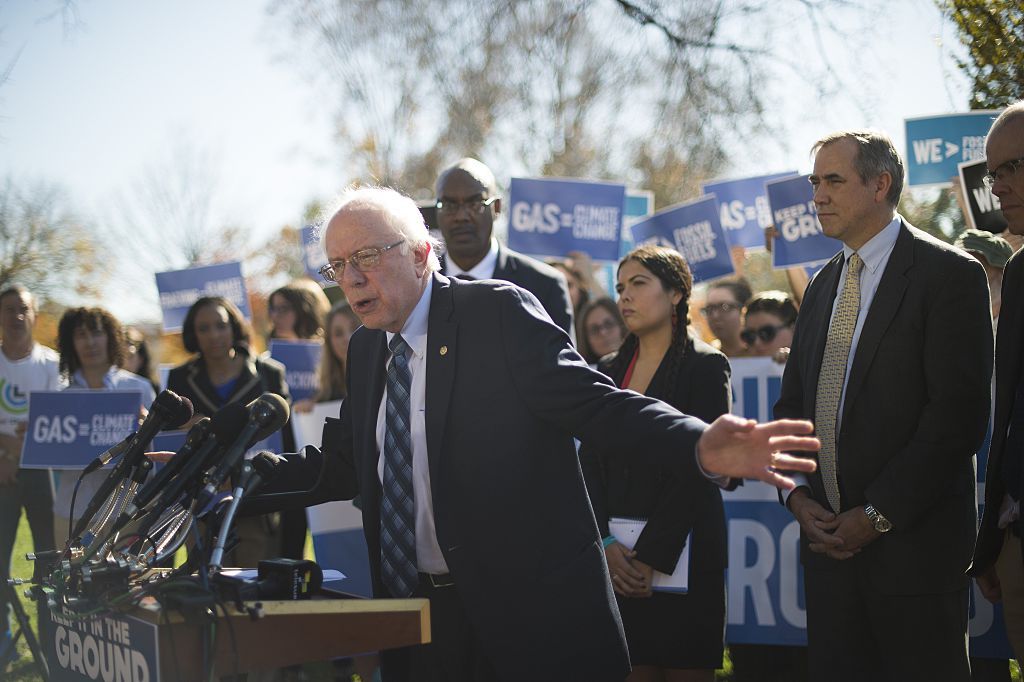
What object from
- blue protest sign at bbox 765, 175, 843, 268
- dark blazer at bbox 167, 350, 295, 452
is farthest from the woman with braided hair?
dark blazer at bbox 167, 350, 295, 452

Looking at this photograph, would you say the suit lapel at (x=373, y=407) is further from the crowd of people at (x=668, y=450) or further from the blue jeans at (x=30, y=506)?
the blue jeans at (x=30, y=506)

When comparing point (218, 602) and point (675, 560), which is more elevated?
point (218, 602)

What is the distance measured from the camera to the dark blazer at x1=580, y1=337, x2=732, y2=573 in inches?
160

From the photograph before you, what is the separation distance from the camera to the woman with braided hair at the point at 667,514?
409 centimetres

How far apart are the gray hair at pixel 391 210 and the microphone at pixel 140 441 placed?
0.71 meters

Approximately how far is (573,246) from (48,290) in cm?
2293

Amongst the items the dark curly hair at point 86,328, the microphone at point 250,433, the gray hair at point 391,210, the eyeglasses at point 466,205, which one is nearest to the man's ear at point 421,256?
the gray hair at point 391,210

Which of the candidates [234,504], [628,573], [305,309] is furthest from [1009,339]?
[305,309]

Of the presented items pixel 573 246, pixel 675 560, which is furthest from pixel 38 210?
pixel 675 560

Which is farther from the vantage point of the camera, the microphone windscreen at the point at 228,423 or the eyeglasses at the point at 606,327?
the eyeglasses at the point at 606,327

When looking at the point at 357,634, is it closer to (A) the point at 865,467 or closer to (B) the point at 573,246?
(A) the point at 865,467

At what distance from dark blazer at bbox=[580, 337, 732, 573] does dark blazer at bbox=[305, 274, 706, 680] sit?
1176 millimetres

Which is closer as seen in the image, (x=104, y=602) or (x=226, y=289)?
(x=104, y=602)

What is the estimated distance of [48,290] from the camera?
26797 millimetres
